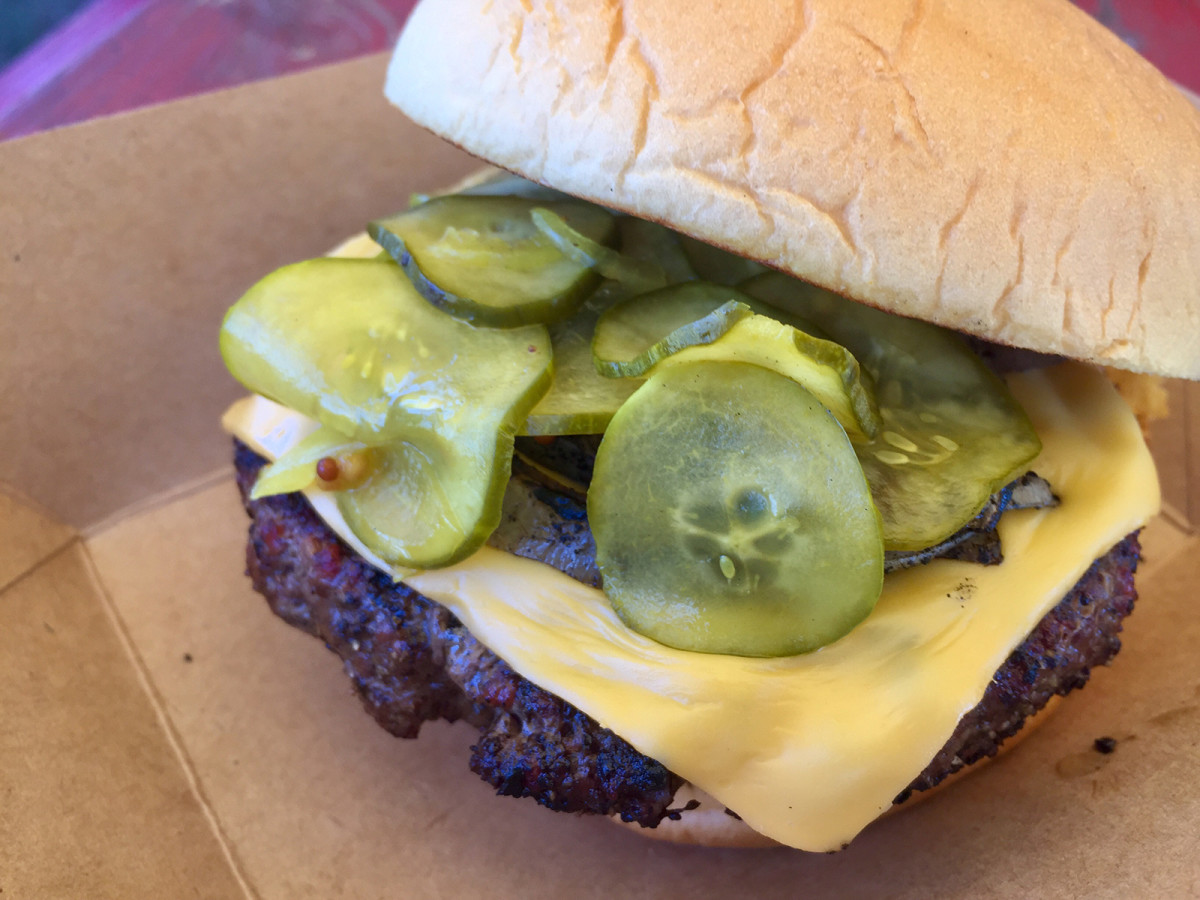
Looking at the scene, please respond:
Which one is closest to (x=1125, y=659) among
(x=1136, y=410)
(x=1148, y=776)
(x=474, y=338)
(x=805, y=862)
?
(x=1148, y=776)

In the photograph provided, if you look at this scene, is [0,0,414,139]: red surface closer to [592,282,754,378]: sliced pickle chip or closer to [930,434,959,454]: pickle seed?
[592,282,754,378]: sliced pickle chip

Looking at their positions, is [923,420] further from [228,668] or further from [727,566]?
[228,668]

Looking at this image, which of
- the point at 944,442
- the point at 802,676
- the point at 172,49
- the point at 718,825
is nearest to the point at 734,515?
the point at 802,676

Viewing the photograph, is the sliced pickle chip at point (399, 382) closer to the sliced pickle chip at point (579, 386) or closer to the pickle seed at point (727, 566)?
the sliced pickle chip at point (579, 386)

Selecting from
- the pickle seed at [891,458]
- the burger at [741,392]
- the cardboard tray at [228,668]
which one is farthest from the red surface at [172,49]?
the pickle seed at [891,458]

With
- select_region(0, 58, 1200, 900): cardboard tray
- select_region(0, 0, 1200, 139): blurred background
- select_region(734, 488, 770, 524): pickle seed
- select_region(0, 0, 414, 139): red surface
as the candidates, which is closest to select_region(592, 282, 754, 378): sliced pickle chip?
select_region(734, 488, 770, 524): pickle seed

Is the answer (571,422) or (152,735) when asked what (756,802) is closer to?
(571,422)
